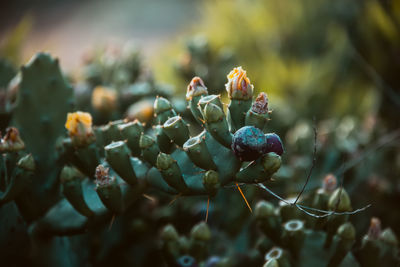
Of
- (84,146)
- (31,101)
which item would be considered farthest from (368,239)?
(31,101)

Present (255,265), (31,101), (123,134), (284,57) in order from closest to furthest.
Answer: (123,134), (255,265), (31,101), (284,57)

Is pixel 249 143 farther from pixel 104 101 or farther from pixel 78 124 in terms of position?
pixel 104 101

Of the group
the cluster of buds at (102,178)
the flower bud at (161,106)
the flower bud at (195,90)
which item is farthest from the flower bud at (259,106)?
the cluster of buds at (102,178)

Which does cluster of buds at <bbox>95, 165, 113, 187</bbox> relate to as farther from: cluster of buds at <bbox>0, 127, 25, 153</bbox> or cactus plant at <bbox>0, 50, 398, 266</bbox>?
cluster of buds at <bbox>0, 127, 25, 153</bbox>

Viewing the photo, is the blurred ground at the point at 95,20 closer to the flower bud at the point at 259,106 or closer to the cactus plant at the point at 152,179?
the cactus plant at the point at 152,179

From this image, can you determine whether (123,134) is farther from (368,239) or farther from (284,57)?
(284,57)

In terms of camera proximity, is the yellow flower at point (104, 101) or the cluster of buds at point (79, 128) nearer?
the cluster of buds at point (79, 128)

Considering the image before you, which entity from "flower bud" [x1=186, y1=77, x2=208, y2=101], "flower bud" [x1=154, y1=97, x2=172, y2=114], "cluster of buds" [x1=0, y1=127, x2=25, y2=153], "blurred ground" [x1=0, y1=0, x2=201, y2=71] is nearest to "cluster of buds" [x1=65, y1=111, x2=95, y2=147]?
"cluster of buds" [x1=0, y1=127, x2=25, y2=153]
